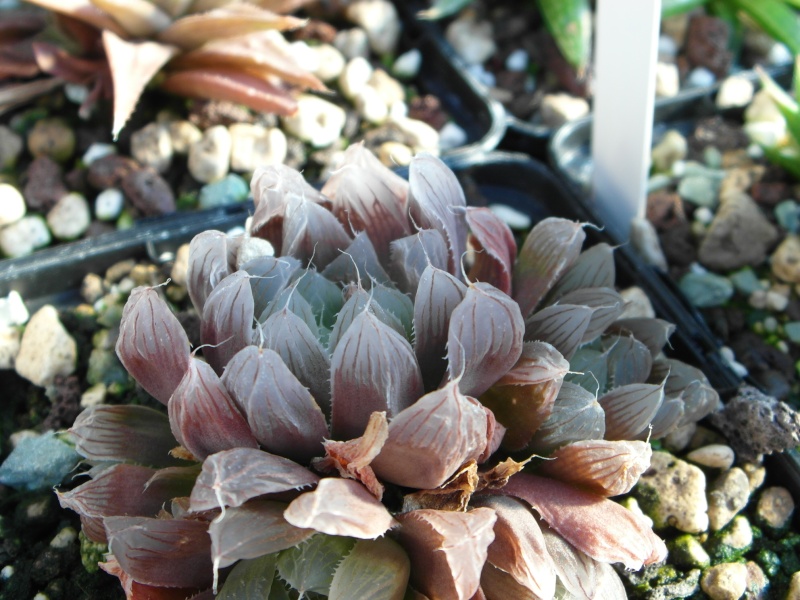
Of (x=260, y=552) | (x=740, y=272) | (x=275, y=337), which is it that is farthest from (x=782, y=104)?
(x=260, y=552)

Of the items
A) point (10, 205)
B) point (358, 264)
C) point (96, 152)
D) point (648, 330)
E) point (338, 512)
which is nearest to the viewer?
point (338, 512)

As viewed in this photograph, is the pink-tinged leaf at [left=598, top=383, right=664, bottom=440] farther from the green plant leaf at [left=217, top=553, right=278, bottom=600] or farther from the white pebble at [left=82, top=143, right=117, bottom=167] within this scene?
the white pebble at [left=82, top=143, right=117, bottom=167]

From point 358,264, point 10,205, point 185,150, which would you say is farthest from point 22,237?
point 358,264

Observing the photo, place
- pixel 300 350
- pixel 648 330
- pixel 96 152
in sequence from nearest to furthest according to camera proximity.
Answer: pixel 300 350
pixel 648 330
pixel 96 152

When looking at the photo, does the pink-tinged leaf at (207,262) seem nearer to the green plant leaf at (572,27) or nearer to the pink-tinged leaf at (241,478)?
the pink-tinged leaf at (241,478)

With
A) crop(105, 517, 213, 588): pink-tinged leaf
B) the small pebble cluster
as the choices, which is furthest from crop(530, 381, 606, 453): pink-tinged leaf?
the small pebble cluster

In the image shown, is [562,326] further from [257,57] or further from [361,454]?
[257,57]
